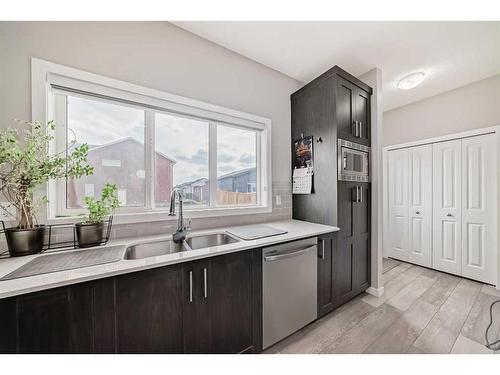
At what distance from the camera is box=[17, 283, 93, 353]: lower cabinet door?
2.47 feet

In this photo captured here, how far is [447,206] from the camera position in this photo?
103 inches

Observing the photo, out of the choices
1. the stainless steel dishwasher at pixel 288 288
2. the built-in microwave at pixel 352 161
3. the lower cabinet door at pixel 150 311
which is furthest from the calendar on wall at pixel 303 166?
the lower cabinet door at pixel 150 311

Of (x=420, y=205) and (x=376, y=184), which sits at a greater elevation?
(x=376, y=184)

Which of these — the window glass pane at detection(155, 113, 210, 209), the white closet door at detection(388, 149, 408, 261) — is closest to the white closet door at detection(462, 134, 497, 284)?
the white closet door at detection(388, 149, 408, 261)

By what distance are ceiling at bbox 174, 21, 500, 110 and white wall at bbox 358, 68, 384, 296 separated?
339 mm

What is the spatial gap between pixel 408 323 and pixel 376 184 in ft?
4.41

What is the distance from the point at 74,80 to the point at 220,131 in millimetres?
1160

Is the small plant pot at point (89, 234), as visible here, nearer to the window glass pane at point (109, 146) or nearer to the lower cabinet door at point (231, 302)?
the window glass pane at point (109, 146)

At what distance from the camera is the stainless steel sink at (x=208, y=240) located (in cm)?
152

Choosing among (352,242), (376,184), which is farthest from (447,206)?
(352,242)

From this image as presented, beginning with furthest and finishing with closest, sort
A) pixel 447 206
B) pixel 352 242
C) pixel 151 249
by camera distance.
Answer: pixel 447 206 → pixel 352 242 → pixel 151 249

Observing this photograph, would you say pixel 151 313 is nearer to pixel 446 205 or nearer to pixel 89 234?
pixel 89 234
